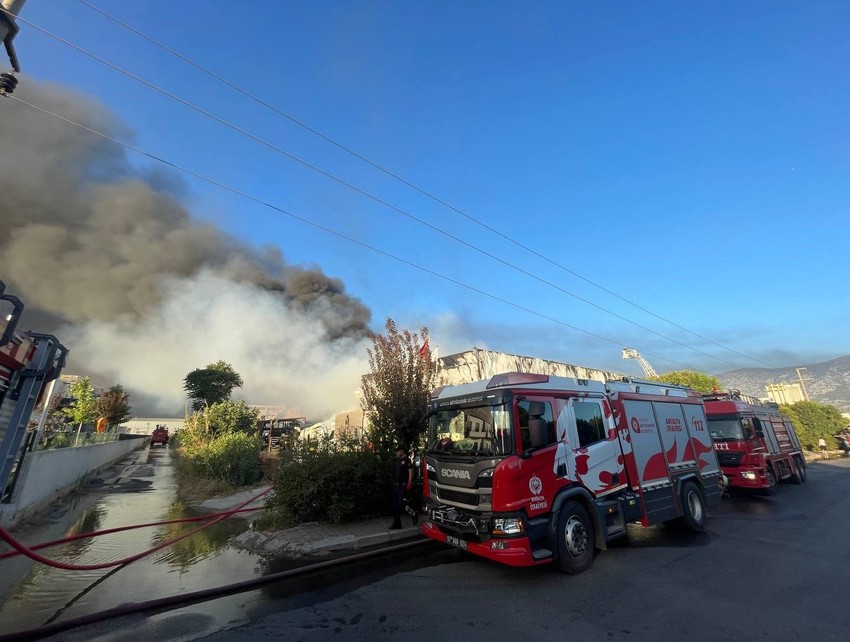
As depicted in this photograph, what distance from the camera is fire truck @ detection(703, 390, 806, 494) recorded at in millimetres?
11320

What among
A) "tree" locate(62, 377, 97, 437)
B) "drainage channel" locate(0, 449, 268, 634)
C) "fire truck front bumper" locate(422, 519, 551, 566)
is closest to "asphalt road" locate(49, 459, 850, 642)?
"fire truck front bumper" locate(422, 519, 551, 566)

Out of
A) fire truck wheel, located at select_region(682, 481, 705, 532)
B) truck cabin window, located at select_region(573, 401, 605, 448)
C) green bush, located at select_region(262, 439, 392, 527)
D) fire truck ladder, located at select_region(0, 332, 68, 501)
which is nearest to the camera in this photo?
fire truck ladder, located at select_region(0, 332, 68, 501)

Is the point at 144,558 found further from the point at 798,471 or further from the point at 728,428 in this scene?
the point at 798,471

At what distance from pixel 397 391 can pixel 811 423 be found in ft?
135

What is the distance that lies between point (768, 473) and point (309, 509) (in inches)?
547

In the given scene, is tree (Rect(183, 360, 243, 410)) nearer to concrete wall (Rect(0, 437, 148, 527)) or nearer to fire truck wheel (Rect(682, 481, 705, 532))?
concrete wall (Rect(0, 437, 148, 527))

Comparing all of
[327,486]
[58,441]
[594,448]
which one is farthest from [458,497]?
[58,441]

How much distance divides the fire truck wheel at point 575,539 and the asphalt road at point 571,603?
0.59ft

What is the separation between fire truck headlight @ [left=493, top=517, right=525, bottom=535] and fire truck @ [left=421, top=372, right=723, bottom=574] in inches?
0.4

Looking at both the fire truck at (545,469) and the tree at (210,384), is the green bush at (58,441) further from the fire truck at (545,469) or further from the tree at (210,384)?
the tree at (210,384)

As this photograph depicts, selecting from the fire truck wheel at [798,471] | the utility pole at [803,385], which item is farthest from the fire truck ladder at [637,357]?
the fire truck wheel at [798,471]

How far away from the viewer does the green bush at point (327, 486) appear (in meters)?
7.12

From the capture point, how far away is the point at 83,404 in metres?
25.7

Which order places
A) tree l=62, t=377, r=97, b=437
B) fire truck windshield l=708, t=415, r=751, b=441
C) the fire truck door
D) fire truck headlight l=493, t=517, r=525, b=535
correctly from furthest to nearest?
tree l=62, t=377, r=97, b=437 → fire truck windshield l=708, t=415, r=751, b=441 → the fire truck door → fire truck headlight l=493, t=517, r=525, b=535
